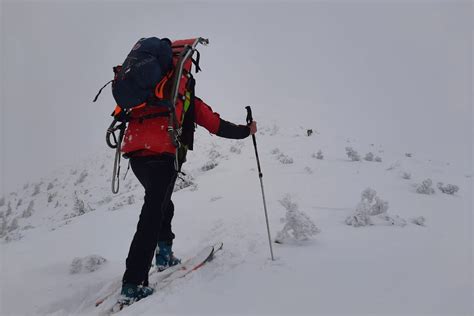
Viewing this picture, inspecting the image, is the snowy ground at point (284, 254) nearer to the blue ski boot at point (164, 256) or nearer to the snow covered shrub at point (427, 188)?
the snow covered shrub at point (427, 188)

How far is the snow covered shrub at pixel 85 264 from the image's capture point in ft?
15.0

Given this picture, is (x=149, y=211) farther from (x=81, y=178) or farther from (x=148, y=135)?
(x=81, y=178)

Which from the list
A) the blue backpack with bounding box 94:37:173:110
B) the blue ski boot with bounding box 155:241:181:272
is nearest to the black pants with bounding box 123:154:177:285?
the blue backpack with bounding box 94:37:173:110

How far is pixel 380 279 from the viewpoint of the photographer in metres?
2.97

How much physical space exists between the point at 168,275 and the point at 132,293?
0.62 m

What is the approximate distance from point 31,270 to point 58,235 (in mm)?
1767

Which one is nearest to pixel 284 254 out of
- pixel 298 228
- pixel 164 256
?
pixel 298 228

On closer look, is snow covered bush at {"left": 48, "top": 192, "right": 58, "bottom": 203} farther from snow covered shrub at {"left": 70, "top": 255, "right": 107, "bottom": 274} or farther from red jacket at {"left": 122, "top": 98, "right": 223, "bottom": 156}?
red jacket at {"left": 122, "top": 98, "right": 223, "bottom": 156}

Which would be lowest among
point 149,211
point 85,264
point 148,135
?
point 85,264

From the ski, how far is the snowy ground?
4.8 inches

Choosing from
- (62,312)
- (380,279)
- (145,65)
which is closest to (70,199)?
(62,312)

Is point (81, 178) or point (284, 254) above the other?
point (284, 254)

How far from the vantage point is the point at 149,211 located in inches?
136

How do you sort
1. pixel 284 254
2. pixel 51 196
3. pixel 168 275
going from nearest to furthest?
pixel 284 254, pixel 168 275, pixel 51 196
